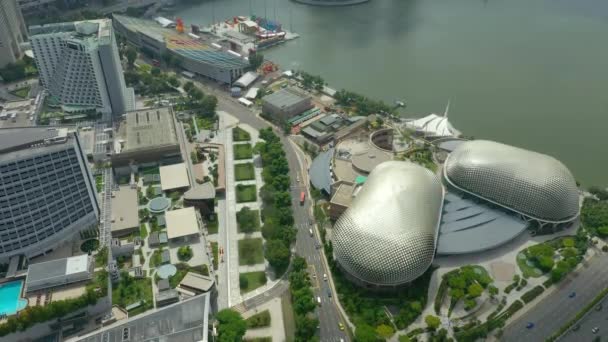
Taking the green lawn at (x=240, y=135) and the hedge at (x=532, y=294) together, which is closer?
the hedge at (x=532, y=294)

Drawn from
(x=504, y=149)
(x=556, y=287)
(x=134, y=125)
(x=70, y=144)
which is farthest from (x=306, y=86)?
(x=556, y=287)

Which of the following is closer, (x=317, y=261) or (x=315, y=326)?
(x=315, y=326)

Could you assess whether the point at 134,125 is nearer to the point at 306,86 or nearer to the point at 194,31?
the point at 306,86

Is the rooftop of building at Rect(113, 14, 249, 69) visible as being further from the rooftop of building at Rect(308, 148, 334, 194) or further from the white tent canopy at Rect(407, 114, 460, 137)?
the white tent canopy at Rect(407, 114, 460, 137)

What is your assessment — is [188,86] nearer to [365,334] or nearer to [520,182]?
[520,182]

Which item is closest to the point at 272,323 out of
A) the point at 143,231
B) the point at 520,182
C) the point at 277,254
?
the point at 277,254

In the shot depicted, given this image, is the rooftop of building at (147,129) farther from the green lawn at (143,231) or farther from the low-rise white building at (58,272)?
the low-rise white building at (58,272)

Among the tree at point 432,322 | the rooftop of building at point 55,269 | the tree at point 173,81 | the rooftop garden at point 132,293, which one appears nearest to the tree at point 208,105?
the tree at point 173,81
